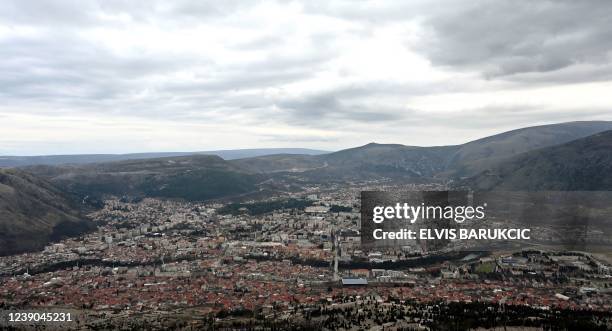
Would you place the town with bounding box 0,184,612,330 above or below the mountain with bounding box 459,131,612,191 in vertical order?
below

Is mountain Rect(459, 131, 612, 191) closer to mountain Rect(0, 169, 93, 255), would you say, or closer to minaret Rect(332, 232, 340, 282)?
minaret Rect(332, 232, 340, 282)

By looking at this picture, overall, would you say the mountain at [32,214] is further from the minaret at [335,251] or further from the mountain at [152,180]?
the minaret at [335,251]

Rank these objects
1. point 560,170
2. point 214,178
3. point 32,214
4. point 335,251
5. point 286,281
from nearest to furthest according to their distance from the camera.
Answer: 1. point 286,281
2. point 335,251
3. point 32,214
4. point 560,170
5. point 214,178

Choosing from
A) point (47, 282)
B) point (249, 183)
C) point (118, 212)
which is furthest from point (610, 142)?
point (47, 282)

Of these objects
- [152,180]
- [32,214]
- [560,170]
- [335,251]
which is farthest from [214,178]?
[560,170]

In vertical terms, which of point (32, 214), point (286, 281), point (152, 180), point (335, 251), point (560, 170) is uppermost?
point (560, 170)

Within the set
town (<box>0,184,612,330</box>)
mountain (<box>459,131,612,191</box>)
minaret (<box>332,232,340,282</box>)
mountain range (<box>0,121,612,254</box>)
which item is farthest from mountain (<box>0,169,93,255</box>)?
mountain (<box>459,131,612,191</box>)

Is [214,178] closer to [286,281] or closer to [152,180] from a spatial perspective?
[152,180]

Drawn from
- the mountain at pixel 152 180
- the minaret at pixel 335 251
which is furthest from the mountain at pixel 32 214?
the minaret at pixel 335 251

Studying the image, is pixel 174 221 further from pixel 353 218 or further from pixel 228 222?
pixel 353 218
